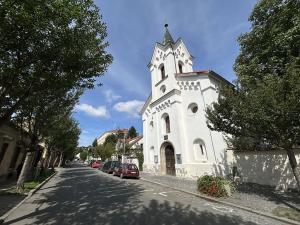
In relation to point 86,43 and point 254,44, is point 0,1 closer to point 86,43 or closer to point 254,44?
point 86,43

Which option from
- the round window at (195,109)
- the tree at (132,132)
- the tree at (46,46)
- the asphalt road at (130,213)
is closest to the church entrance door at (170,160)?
the round window at (195,109)

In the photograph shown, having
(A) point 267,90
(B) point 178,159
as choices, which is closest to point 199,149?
(B) point 178,159

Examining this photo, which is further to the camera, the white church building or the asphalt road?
the white church building

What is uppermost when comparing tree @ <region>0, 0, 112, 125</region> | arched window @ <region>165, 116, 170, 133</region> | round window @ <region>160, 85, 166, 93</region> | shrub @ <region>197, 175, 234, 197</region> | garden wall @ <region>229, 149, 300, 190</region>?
round window @ <region>160, 85, 166, 93</region>

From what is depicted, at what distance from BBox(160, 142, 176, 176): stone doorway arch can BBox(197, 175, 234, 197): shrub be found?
1085 cm

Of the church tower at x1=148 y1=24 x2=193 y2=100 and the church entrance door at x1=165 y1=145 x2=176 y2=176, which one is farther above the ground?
the church tower at x1=148 y1=24 x2=193 y2=100

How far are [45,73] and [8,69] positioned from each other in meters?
1.16

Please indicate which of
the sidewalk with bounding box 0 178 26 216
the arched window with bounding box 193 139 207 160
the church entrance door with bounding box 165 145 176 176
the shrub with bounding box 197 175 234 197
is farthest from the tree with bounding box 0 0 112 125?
the church entrance door with bounding box 165 145 176 176

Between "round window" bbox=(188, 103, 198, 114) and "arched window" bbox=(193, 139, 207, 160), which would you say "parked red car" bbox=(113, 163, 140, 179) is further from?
"round window" bbox=(188, 103, 198, 114)

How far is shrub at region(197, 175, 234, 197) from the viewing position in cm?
1097

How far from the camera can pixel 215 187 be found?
11172mm

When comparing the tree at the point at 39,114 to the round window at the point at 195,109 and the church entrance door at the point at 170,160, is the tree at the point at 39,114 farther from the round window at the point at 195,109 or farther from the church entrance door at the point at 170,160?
the church entrance door at the point at 170,160

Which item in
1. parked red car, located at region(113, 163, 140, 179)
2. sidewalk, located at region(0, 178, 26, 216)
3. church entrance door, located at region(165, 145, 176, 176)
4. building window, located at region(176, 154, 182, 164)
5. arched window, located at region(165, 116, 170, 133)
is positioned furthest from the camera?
arched window, located at region(165, 116, 170, 133)

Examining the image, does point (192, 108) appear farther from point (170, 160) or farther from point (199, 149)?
point (170, 160)
